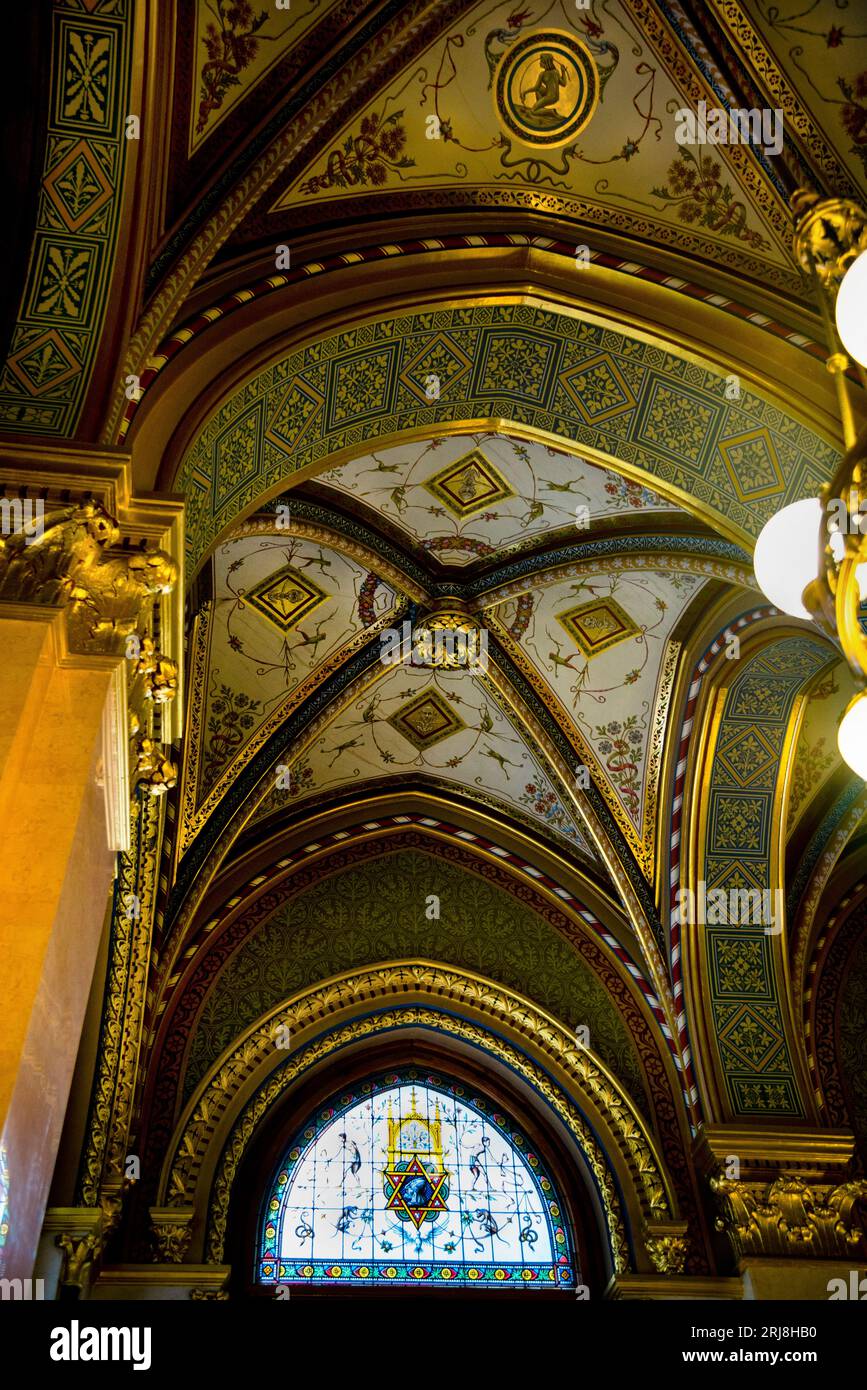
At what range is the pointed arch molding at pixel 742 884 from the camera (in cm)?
830

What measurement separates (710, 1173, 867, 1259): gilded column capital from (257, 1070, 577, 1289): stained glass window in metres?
1.26

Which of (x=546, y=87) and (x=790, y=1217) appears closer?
(x=546, y=87)

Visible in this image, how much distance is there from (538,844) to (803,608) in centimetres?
549

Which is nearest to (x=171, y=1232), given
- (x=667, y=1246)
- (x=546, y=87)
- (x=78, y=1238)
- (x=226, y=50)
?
(x=78, y=1238)

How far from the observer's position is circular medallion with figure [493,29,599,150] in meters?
5.98

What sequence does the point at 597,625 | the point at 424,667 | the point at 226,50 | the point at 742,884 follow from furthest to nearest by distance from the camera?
1. the point at 424,667
2. the point at 597,625
3. the point at 742,884
4. the point at 226,50

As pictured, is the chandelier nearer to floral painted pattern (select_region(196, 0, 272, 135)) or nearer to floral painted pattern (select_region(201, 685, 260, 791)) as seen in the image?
floral painted pattern (select_region(196, 0, 272, 135))

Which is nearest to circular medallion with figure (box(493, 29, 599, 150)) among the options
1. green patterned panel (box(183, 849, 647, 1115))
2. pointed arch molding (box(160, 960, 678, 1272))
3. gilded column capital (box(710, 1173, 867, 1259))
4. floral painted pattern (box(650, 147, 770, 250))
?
floral painted pattern (box(650, 147, 770, 250))

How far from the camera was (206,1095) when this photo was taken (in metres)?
8.46

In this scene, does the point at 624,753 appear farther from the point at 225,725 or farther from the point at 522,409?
the point at 522,409

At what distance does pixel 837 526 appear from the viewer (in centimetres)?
439

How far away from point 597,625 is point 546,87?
3.67 m

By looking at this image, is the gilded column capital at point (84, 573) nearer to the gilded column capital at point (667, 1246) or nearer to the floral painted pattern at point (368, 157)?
the floral painted pattern at point (368, 157)
